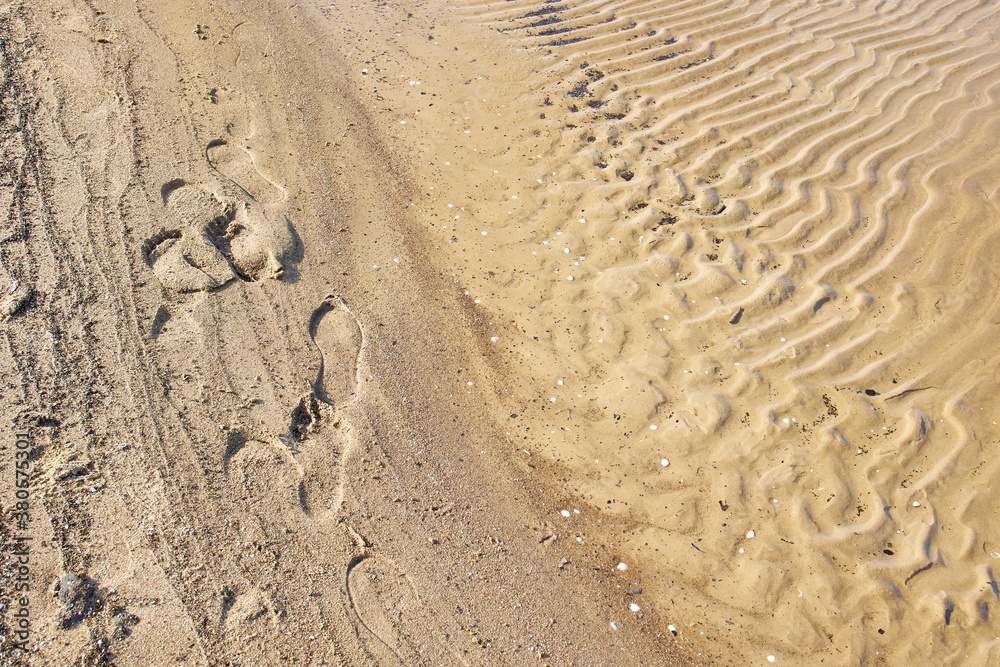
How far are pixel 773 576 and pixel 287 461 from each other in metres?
2.46

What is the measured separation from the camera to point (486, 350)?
378 cm

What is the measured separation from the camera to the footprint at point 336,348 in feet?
11.0

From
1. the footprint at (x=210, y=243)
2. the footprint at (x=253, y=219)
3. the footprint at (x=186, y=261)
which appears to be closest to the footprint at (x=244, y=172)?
the footprint at (x=253, y=219)

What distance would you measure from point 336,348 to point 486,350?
0.91 m

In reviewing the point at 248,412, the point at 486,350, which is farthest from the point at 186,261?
the point at 486,350

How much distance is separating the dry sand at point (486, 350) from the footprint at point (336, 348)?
0.02 meters

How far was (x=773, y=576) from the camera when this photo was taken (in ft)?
9.65

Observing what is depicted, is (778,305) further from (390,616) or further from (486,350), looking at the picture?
(390,616)

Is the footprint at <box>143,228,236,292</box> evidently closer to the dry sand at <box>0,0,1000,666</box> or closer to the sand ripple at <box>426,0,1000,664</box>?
the dry sand at <box>0,0,1000,666</box>

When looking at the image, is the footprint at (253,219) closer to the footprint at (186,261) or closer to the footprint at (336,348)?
the footprint at (186,261)

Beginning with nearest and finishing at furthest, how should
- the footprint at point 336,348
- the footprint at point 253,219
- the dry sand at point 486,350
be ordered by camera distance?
1. the dry sand at point 486,350
2. the footprint at point 336,348
3. the footprint at point 253,219

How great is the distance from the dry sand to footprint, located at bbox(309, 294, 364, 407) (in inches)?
0.8

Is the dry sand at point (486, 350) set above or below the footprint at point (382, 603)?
above

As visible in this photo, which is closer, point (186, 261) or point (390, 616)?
point (390, 616)
